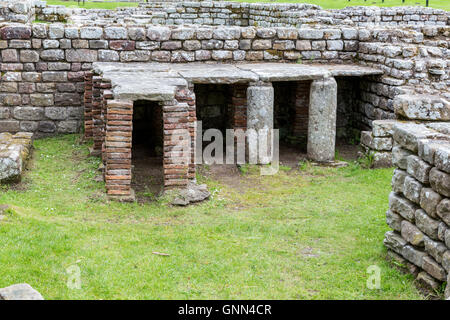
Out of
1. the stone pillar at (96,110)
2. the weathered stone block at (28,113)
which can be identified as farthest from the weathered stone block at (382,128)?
the weathered stone block at (28,113)

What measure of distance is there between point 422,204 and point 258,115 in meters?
5.57

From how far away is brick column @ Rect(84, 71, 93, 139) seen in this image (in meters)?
12.5

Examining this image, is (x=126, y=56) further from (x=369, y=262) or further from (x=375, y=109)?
(x=369, y=262)

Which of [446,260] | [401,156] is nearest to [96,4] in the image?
[401,156]

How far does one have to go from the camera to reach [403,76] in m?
12.4

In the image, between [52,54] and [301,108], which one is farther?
[301,108]

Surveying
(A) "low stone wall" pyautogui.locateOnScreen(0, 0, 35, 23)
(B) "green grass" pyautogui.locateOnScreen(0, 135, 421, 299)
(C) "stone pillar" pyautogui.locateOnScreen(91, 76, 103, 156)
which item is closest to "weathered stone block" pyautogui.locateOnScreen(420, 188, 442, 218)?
(B) "green grass" pyautogui.locateOnScreen(0, 135, 421, 299)

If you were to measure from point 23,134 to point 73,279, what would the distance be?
21.7ft

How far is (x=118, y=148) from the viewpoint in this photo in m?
9.46

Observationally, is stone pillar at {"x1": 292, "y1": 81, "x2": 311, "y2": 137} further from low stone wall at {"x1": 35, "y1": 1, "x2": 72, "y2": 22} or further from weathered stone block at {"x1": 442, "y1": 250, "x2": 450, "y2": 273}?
low stone wall at {"x1": 35, "y1": 1, "x2": 72, "y2": 22}

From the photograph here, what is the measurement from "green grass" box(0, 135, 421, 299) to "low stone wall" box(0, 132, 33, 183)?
23cm

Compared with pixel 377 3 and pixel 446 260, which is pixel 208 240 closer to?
pixel 446 260

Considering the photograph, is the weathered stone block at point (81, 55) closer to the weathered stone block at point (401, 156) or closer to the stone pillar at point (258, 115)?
the stone pillar at point (258, 115)

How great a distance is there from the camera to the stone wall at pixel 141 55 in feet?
41.7
